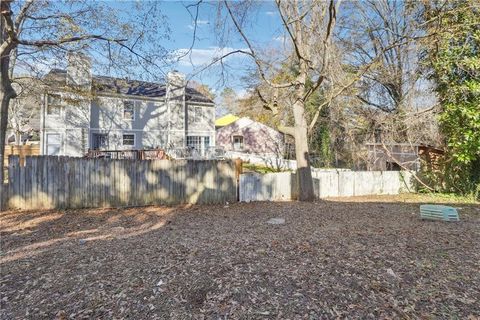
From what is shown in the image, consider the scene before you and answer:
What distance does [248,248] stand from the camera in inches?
189

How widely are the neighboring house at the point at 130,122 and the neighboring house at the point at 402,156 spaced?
12.1 meters

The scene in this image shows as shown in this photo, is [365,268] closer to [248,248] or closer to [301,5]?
[248,248]

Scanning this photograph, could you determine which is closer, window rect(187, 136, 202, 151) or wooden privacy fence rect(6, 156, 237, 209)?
wooden privacy fence rect(6, 156, 237, 209)

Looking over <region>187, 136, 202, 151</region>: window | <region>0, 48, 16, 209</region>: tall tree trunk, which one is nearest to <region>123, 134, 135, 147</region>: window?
<region>187, 136, 202, 151</region>: window

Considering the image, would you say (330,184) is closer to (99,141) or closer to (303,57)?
(303,57)

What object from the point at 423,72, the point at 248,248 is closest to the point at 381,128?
the point at 423,72

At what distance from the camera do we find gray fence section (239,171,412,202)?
10.5 m

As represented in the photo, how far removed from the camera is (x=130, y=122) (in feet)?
72.7

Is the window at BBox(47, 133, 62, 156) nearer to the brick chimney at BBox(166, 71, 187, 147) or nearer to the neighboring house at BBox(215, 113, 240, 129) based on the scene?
the brick chimney at BBox(166, 71, 187, 147)

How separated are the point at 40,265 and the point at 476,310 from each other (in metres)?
5.36

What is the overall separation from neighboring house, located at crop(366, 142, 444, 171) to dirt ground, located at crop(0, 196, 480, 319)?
302 inches

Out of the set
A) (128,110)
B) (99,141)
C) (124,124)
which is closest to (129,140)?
(124,124)

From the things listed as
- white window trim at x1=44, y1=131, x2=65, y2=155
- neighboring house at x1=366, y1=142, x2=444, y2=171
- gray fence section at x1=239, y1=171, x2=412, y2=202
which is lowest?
gray fence section at x1=239, y1=171, x2=412, y2=202

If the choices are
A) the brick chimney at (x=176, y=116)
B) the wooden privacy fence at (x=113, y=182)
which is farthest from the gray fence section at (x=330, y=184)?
the brick chimney at (x=176, y=116)
